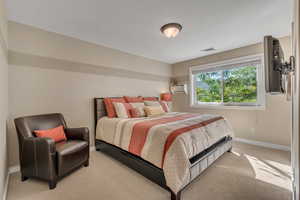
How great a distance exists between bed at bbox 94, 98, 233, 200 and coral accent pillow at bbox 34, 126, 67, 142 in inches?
30.4

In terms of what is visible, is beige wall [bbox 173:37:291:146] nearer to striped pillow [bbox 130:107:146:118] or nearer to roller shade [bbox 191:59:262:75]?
roller shade [bbox 191:59:262:75]

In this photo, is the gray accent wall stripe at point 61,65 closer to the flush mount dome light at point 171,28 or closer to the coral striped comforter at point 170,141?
the coral striped comforter at point 170,141

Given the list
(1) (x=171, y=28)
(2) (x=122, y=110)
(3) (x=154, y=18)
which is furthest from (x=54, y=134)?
(1) (x=171, y=28)

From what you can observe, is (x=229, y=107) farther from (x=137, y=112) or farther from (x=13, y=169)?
(x=13, y=169)

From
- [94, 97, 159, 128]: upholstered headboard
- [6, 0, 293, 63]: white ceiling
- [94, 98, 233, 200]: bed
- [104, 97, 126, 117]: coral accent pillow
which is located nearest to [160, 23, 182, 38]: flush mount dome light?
[6, 0, 293, 63]: white ceiling

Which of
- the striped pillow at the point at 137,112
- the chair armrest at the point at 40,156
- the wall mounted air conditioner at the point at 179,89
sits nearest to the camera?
the chair armrest at the point at 40,156

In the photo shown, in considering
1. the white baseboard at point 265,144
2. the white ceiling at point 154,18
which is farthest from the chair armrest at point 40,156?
the white baseboard at point 265,144

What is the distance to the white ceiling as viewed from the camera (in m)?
1.84

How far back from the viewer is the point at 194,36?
282cm

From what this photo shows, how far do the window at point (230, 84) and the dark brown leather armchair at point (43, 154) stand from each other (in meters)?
3.71

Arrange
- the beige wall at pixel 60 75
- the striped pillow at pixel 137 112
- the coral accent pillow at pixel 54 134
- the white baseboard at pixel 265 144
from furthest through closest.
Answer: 1. the striped pillow at pixel 137 112
2. the white baseboard at pixel 265 144
3. the beige wall at pixel 60 75
4. the coral accent pillow at pixel 54 134

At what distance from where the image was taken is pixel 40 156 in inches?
67.7

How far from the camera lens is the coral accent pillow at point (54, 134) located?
195cm

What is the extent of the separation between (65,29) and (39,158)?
2.18 m
